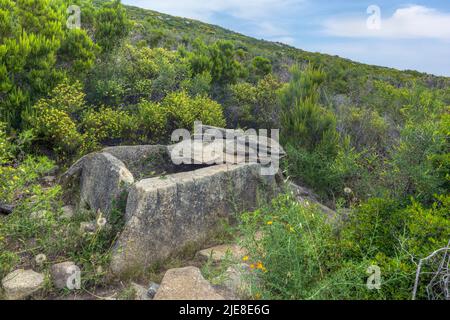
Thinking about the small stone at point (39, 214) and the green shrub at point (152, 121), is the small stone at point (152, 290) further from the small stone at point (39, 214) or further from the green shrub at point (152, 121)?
the green shrub at point (152, 121)

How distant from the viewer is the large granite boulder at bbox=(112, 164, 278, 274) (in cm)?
445

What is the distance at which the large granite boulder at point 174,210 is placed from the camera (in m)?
4.45

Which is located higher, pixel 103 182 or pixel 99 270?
pixel 103 182

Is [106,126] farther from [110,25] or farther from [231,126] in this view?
[110,25]

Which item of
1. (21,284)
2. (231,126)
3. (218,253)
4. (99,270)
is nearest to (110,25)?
(231,126)

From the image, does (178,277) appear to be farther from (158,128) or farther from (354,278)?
(158,128)

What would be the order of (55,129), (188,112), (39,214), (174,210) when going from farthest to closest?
(188,112) → (55,129) → (39,214) → (174,210)

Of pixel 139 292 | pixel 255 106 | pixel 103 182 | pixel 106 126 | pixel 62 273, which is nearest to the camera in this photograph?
pixel 139 292

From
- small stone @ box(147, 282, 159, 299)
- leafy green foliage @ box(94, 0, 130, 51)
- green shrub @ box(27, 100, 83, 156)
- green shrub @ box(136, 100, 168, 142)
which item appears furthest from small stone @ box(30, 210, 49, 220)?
leafy green foliage @ box(94, 0, 130, 51)

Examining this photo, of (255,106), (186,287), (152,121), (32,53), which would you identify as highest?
(32,53)

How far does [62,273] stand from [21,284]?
388 millimetres

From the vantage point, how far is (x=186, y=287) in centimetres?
384
